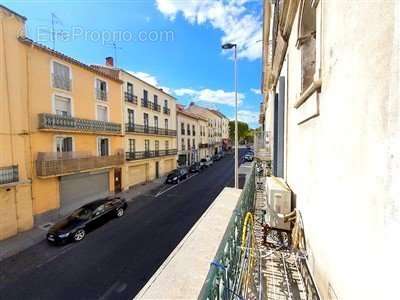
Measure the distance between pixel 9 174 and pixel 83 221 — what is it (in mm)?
4392

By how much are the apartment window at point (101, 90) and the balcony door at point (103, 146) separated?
10.7ft

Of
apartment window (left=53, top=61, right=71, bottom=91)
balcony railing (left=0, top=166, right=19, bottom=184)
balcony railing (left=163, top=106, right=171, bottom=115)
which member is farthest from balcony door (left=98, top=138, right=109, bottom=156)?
balcony railing (left=163, top=106, right=171, bottom=115)

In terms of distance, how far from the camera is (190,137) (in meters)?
37.8

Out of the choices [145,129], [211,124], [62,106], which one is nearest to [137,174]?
[145,129]

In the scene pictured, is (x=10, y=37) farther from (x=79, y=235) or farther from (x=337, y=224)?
(x=337, y=224)

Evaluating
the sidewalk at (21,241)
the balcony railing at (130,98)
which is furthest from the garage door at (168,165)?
the sidewalk at (21,241)

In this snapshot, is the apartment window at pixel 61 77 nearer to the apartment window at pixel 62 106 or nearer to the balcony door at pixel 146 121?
the apartment window at pixel 62 106

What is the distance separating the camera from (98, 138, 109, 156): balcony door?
1773cm

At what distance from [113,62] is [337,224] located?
24556 millimetres

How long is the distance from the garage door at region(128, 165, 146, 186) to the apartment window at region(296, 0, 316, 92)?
19916 mm

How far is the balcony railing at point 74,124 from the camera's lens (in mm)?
12930

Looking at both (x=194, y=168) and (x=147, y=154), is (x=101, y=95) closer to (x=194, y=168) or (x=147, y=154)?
(x=147, y=154)

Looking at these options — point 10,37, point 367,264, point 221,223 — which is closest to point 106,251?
point 221,223

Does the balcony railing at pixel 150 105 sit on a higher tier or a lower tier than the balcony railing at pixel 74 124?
higher
